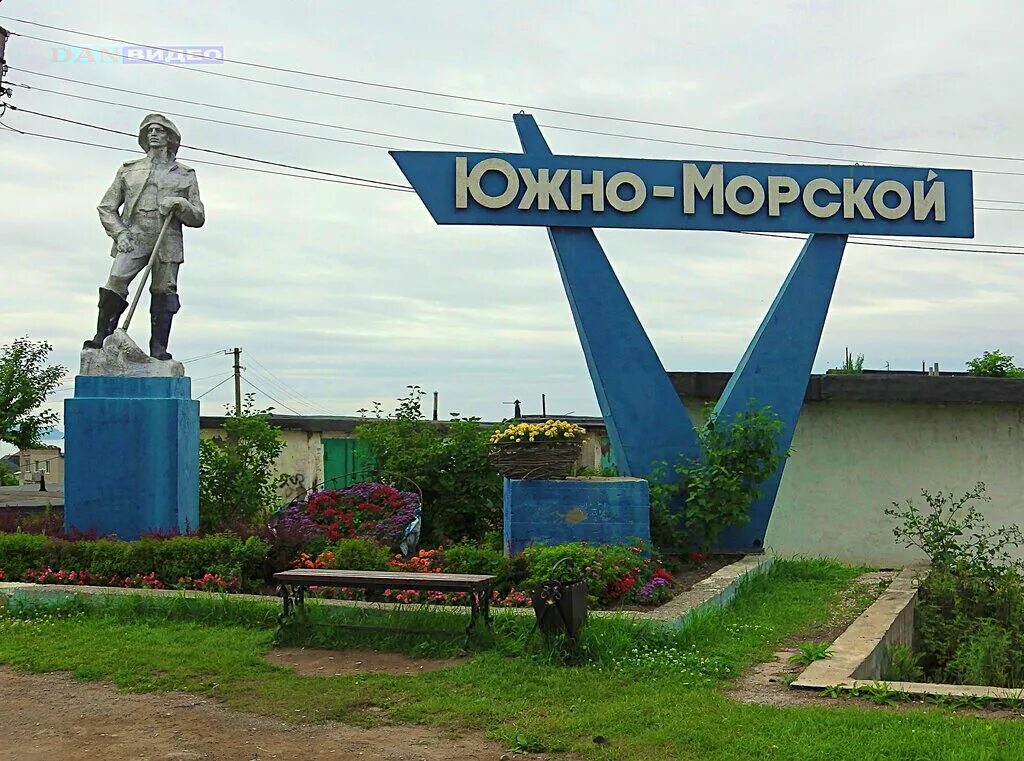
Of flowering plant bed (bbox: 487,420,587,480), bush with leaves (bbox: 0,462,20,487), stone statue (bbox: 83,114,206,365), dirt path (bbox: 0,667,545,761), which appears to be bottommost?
bush with leaves (bbox: 0,462,20,487)

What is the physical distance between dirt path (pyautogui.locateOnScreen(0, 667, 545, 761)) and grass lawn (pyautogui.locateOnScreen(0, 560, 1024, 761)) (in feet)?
0.61

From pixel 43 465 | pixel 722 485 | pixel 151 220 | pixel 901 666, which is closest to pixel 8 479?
pixel 43 465

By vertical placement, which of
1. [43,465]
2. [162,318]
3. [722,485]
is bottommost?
[43,465]

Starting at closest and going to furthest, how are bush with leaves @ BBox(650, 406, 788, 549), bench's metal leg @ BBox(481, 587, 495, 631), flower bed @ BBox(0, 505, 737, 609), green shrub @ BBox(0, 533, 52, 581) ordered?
bench's metal leg @ BBox(481, 587, 495, 631) < flower bed @ BBox(0, 505, 737, 609) < green shrub @ BBox(0, 533, 52, 581) < bush with leaves @ BBox(650, 406, 788, 549)

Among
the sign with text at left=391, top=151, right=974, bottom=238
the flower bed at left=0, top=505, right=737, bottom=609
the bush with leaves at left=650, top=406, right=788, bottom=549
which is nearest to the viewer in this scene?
the flower bed at left=0, top=505, right=737, bottom=609

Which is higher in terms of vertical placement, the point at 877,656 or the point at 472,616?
the point at 472,616

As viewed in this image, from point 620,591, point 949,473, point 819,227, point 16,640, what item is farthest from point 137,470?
point 949,473

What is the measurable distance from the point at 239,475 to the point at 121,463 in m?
1.98

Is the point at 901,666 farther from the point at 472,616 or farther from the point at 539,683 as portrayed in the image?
the point at 472,616

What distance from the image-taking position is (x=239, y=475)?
43.3ft

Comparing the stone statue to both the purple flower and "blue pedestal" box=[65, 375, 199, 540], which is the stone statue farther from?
the purple flower

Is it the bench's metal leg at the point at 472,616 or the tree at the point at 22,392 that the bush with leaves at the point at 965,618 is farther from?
the tree at the point at 22,392

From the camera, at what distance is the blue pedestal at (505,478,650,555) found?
10523mm

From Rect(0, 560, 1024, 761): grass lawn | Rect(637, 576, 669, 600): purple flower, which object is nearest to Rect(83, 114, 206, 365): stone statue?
Rect(0, 560, 1024, 761): grass lawn
